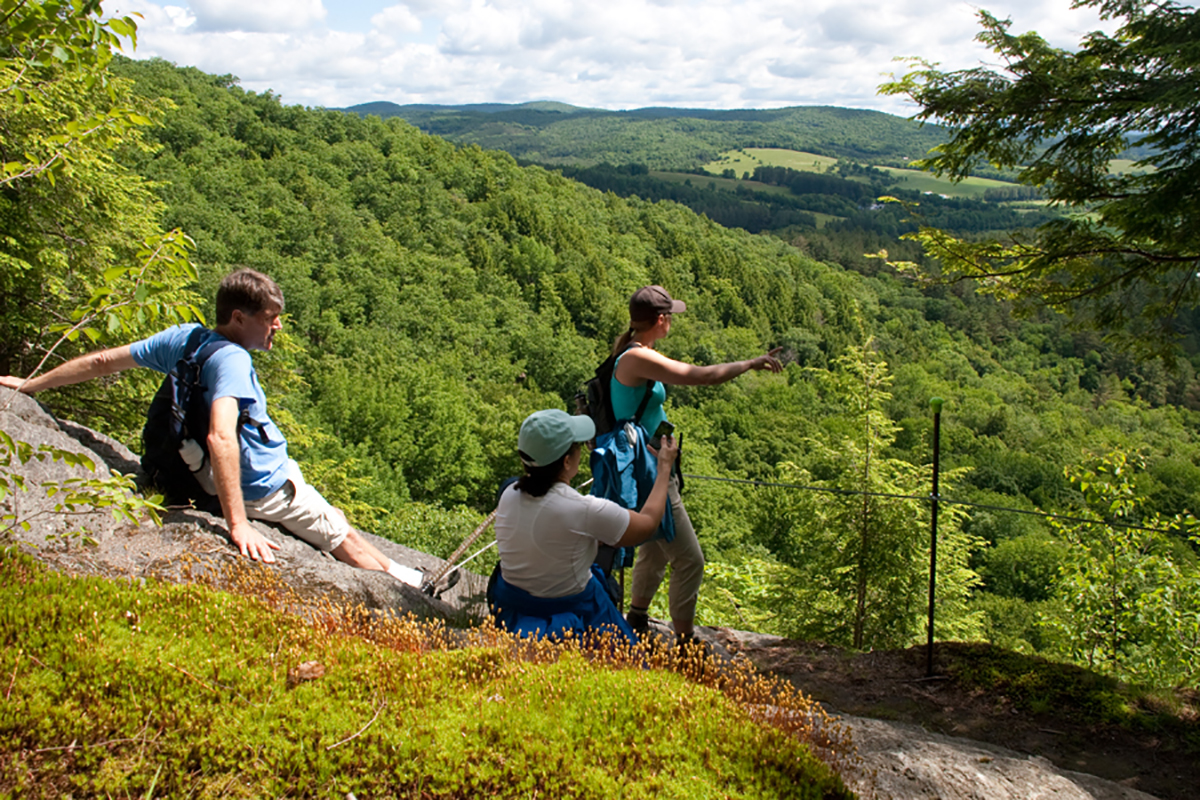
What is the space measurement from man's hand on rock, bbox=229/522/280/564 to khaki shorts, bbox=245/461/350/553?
Result: 26 centimetres

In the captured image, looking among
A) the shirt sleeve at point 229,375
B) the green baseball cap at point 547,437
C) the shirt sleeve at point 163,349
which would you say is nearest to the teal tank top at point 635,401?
the green baseball cap at point 547,437

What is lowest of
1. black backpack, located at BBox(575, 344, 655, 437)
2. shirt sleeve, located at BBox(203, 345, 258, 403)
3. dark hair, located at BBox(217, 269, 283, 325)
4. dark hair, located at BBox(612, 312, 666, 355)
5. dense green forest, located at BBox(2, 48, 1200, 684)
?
dense green forest, located at BBox(2, 48, 1200, 684)

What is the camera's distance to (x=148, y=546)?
344cm

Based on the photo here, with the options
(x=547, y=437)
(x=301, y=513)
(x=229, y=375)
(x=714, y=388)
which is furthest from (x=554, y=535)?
(x=714, y=388)

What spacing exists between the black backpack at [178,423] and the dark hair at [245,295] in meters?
0.16

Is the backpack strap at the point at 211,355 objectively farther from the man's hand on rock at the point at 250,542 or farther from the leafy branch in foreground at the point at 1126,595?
the leafy branch in foreground at the point at 1126,595

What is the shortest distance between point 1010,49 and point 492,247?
72191mm

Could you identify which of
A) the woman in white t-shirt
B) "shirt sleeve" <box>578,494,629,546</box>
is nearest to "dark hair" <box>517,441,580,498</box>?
the woman in white t-shirt

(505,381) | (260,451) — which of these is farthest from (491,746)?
(505,381)

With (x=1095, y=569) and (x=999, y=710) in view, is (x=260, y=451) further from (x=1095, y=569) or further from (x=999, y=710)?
(x=1095, y=569)

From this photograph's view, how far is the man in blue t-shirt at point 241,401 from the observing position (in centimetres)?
324

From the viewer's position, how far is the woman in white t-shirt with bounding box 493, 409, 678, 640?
10.1ft

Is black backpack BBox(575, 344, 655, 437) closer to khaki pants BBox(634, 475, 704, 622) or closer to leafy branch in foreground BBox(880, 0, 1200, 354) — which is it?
khaki pants BBox(634, 475, 704, 622)

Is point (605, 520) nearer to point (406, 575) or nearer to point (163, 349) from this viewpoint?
point (406, 575)
